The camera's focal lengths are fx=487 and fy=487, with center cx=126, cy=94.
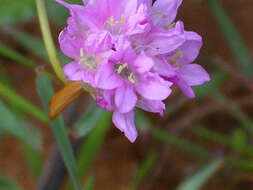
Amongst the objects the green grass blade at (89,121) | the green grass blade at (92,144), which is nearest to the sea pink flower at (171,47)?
the green grass blade at (89,121)

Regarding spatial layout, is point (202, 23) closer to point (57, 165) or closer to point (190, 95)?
point (57, 165)

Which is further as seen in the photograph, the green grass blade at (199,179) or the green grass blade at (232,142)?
the green grass blade at (232,142)

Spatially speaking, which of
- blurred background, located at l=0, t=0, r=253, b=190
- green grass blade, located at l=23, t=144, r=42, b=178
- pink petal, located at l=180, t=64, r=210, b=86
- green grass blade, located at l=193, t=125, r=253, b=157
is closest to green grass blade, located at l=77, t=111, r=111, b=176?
blurred background, located at l=0, t=0, r=253, b=190

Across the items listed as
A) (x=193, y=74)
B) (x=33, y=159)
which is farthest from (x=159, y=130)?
(x=193, y=74)

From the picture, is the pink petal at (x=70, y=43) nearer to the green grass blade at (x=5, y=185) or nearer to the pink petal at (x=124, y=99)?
the pink petal at (x=124, y=99)

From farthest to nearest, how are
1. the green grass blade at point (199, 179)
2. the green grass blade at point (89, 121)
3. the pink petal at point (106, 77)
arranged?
the green grass blade at point (199, 179) < the green grass blade at point (89, 121) < the pink petal at point (106, 77)

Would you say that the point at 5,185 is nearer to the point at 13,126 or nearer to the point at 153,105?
the point at 13,126
